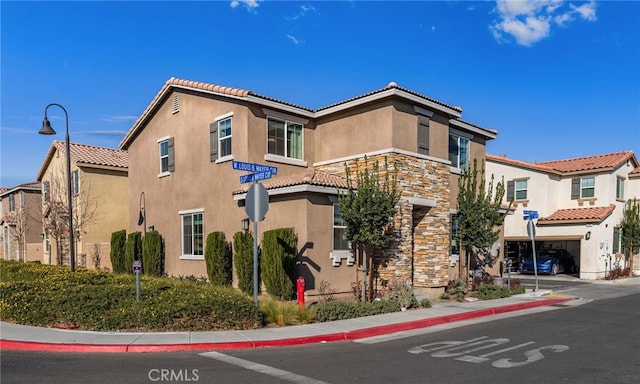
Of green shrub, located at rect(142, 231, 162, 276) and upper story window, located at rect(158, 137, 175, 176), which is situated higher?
upper story window, located at rect(158, 137, 175, 176)

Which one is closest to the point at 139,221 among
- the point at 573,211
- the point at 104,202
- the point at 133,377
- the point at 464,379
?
the point at 104,202

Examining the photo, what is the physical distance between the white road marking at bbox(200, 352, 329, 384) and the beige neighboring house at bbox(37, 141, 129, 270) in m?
18.7

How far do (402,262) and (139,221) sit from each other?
13.2 metres

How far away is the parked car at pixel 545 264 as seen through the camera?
29.3m

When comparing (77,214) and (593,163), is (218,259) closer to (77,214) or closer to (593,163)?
(77,214)

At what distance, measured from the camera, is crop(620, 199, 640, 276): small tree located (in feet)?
92.3

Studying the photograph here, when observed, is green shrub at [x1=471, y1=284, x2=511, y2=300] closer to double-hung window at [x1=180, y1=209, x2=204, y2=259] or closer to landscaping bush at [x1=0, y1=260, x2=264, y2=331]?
landscaping bush at [x1=0, y1=260, x2=264, y2=331]

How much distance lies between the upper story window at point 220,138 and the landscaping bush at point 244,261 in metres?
3.37

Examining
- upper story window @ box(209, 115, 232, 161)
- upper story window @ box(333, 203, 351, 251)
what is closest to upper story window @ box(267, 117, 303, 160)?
upper story window @ box(209, 115, 232, 161)

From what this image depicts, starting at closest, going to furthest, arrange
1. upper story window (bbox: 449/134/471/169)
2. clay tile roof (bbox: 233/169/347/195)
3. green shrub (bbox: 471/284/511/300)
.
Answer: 1. clay tile roof (bbox: 233/169/347/195)
2. green shrub (bbox: 471/284/511/300)
3. upper story window (bbox: 449/134/471/169)

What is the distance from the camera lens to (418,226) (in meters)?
16.9

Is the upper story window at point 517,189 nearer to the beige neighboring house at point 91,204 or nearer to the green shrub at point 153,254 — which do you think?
the green shrub at point 153,254

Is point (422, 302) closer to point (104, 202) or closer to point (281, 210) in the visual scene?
point (281, 210)

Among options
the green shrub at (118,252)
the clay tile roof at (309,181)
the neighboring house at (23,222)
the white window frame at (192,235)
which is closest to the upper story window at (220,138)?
the clay tile roof at (309,181)
